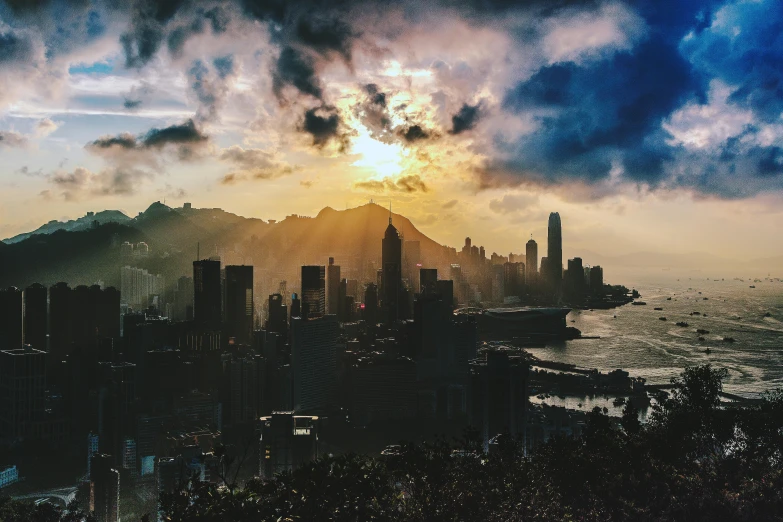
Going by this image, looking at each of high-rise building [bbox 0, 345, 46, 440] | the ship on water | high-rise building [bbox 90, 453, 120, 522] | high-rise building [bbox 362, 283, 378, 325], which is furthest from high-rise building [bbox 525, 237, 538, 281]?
high-rise building [bbox 90, 453, 120, 522]

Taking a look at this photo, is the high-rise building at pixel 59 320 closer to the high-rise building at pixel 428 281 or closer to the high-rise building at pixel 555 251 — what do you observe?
the high-rise building at pixel 428 281

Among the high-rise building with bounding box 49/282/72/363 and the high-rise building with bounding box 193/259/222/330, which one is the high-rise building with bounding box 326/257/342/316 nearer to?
the high-rise building with bounding box 193/259/222/330

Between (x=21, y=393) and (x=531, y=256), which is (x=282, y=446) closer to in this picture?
(x=21, y=393)

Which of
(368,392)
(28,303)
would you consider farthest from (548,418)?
(28,303)

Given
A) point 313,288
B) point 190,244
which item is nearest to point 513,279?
point 190,244

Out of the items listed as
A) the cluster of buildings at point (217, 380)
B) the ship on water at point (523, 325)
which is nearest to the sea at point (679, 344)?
the ship on water at point (523, 325)

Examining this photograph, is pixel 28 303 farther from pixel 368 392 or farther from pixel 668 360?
pixel 668 360
